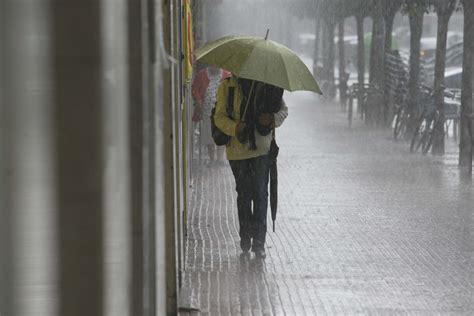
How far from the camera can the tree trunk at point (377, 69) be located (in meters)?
24.3

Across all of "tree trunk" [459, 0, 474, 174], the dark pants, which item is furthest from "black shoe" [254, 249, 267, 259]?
"tree trunk" [459, 0, 474, 174]

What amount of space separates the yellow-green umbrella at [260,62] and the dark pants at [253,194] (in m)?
0.68

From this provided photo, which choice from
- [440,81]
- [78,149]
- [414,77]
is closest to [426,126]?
[440,81]

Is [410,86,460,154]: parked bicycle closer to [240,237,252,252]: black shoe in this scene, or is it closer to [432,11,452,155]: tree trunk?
[432,11,452,155]: tree trunk

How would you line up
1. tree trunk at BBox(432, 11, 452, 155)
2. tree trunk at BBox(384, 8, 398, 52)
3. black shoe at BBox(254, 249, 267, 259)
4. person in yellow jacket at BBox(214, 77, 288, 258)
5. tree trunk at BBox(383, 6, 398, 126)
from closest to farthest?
person in yellow jacket at BBox(214, 77, 288, 258)
black shoe at BBox(254, 249, 267, 259)
tree trunk at BBox(432, 11, 452, 155)
tree trunk at BBox(384, 8, 398, 52)
tree trunk at BBox(383, 6, 398, 126)

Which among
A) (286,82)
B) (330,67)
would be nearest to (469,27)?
(286,82)

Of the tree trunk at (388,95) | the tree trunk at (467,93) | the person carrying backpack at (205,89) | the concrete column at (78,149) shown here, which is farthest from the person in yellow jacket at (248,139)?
the tree trunk at (388,95)

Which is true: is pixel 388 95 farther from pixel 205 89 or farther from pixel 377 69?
pixel 205 89

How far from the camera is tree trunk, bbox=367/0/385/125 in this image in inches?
958

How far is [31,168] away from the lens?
2992mm

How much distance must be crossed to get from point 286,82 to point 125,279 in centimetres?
452

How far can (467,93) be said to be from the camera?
16.0 meters

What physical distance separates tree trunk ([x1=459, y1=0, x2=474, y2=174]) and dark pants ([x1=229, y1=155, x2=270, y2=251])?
7394 mm

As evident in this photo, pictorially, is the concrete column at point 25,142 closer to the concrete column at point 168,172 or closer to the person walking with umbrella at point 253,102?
the concrete column at point 168,172
